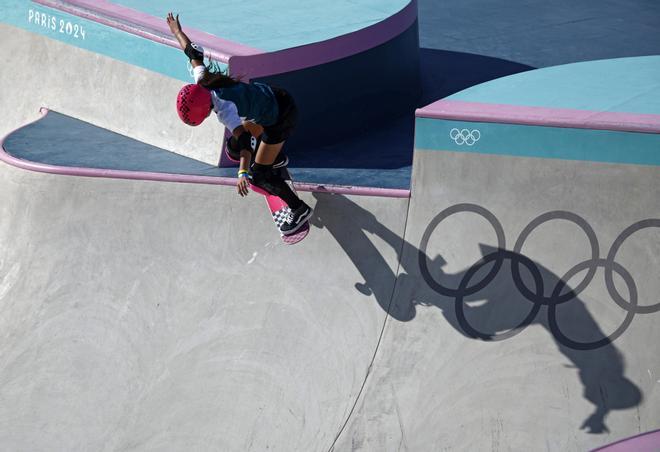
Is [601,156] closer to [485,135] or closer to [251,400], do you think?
[485,135]

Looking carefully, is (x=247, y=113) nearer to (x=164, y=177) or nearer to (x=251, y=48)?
(x=164, y=177)

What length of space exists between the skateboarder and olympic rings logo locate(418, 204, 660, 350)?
53.4 inches

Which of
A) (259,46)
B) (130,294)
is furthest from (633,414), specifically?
(259,46)

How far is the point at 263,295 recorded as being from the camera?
760 cm

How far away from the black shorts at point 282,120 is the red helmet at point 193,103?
2.12ft

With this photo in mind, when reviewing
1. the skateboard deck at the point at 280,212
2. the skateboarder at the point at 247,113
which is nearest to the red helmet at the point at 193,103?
the skateboarder at the point at 247,113

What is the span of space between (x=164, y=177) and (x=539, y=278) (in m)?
3.58

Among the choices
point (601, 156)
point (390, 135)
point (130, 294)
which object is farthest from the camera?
point (390, 135)

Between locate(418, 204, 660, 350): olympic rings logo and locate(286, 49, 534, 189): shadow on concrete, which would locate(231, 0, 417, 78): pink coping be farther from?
locate(418, 204, 660, 350): olympic rings logo

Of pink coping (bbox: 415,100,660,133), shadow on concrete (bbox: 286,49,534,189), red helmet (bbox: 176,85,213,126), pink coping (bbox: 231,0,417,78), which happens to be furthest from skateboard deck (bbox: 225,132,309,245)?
pink coping (bbox: 231,0,417,78)

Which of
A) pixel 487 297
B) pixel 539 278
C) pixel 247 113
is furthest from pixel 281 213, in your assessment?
pixel 539 278

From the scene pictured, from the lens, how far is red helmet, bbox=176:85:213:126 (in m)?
6.27

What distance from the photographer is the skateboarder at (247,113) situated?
630cm

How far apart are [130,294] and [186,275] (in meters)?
0.57
